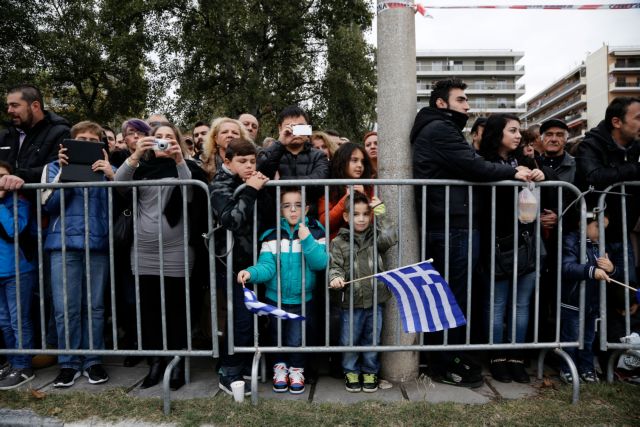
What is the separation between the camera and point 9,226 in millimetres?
3701

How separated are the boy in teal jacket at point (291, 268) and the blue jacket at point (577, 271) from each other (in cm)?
189

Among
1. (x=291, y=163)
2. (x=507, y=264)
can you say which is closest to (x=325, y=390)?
(x=507, y=264)

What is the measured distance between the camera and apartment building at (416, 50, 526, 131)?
3725 inches

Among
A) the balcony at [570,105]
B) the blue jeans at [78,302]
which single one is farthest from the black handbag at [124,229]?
the balcony at [570,105]

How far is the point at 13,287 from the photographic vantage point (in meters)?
3.79

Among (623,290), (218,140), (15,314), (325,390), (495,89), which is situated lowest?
(325,390)

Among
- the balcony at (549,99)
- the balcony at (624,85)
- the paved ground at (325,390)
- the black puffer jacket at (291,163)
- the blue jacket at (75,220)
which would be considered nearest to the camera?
the paved ground at (325,390)

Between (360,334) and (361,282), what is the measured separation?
0.44 meters

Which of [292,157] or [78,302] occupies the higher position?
[292,157]

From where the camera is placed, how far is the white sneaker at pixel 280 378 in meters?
3.49

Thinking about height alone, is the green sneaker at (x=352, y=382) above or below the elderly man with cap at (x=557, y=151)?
below

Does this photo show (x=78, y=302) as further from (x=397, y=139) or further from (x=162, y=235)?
(x=397, y=139)

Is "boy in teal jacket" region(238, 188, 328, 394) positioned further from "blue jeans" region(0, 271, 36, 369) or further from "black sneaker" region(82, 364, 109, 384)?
"blue jeans" region(0, 271, 36, 369)

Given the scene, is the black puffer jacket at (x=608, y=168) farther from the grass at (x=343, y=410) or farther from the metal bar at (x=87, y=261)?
the metal bar at (x=87, y=261)
